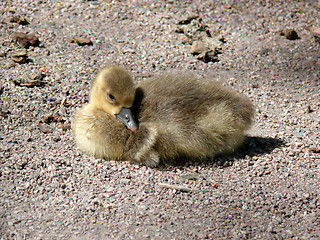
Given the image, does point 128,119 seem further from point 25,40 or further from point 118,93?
point 25,40

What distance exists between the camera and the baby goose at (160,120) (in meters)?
3.96

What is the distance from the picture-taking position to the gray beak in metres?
3.93

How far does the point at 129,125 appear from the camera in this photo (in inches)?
155

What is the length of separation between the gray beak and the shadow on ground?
39 cm

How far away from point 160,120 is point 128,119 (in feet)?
0.81

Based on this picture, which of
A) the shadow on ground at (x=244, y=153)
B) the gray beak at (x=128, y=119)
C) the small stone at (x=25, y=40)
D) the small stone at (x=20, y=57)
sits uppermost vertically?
the gray beak at (x=128, y=119)

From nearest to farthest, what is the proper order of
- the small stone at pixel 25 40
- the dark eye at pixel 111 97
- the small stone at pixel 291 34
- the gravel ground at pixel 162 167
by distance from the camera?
1. the gravel ground at pixel 162 167
2. the dark eye at pixel 111 97
3. the small stone at pixel 25 40
4. the small stone at pixel 291 34

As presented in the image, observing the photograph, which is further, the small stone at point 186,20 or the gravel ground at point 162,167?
the small stone at point 186,20

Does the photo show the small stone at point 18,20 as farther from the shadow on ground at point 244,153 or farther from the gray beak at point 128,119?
the shadow on ground at point 244,153

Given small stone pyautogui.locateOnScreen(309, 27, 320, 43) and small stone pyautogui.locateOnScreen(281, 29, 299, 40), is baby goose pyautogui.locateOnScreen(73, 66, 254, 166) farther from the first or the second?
small stone pyautogui.locateOnScreen(309, 27, 320, 43)

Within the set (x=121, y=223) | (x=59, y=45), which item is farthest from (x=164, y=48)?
(x=121, y=223)

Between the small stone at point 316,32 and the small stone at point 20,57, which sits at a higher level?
the small stone at point 316,32

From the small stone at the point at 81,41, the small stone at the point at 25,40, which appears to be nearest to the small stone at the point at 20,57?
the small stone at the point at 25,40

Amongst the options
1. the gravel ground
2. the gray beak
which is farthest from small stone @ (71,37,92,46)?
the gray beak
